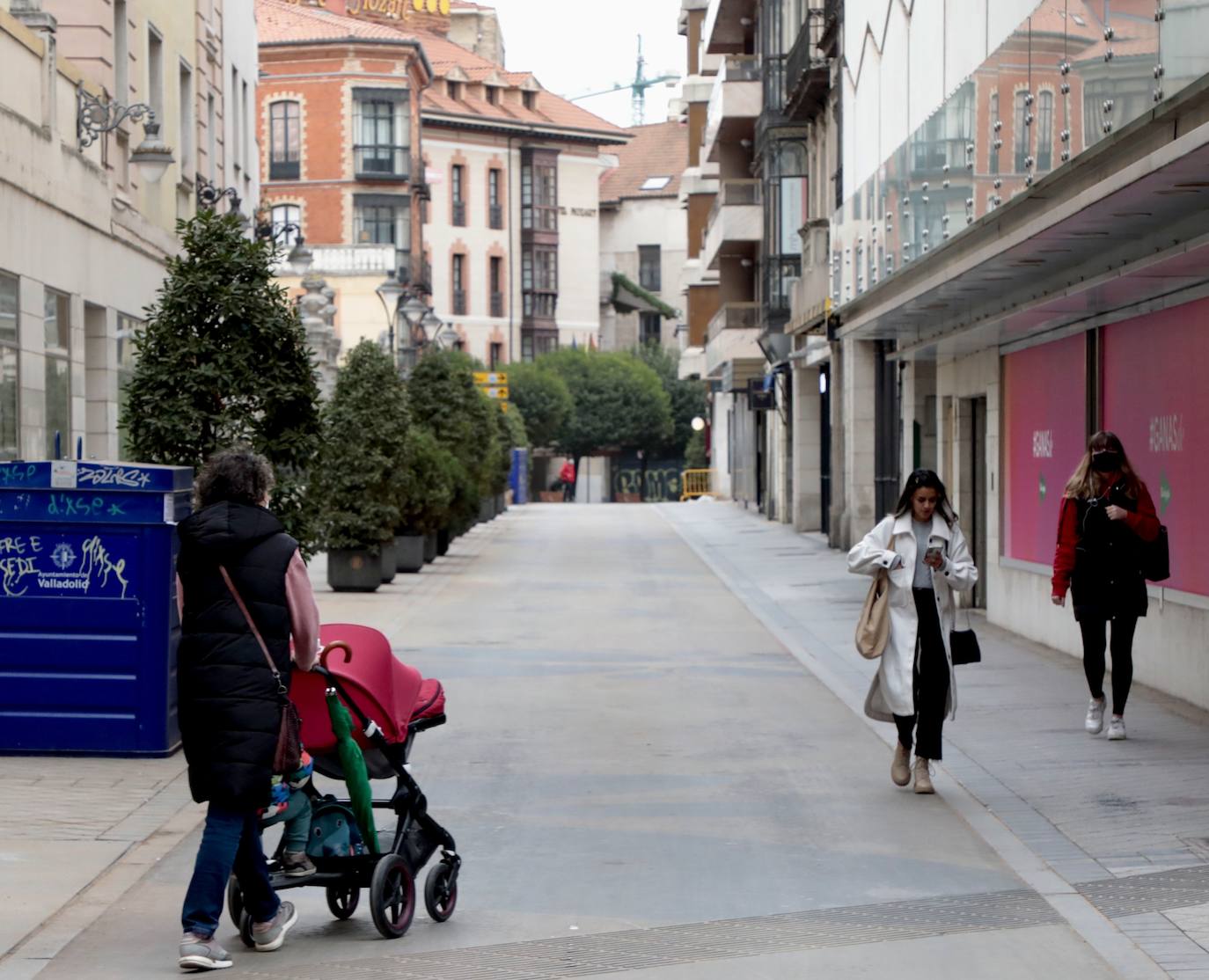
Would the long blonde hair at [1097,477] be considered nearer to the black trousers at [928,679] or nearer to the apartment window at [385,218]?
the black trousers at [928,679]

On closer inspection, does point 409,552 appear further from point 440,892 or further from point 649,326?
point 649,326

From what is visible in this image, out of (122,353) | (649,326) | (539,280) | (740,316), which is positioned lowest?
(122,353)

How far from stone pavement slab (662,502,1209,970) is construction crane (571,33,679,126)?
133 m

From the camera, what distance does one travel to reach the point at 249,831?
6.91m

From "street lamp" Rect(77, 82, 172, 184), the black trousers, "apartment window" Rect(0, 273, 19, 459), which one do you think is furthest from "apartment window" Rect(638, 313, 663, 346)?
the black trousers

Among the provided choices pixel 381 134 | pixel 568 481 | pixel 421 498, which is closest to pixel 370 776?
pixel 421 498

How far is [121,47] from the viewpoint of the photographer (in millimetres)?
23109

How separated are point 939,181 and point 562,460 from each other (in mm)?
75628

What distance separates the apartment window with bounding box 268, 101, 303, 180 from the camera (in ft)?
251

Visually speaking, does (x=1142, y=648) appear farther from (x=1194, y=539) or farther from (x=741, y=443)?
(x=741, y=443)

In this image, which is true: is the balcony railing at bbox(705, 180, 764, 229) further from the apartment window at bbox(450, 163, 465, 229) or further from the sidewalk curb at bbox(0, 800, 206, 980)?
the apartment window at bbox(450, 163, 465, 229)

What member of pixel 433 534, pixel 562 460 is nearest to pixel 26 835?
pixel 433 534

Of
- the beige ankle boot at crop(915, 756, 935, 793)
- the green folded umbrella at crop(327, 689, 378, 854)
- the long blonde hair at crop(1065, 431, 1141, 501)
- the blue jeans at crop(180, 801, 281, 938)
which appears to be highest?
the long blonde hair at crop(1065, 431, 1141, 501)

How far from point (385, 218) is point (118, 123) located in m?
56.4
